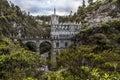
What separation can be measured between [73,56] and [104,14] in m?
69.6

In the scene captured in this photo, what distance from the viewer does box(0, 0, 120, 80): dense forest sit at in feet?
170

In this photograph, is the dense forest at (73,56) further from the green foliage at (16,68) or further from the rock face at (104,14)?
the rock face at (104,14)

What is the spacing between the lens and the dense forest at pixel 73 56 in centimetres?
5175

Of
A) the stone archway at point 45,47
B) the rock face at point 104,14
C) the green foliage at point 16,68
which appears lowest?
the stone archway at point 45,47

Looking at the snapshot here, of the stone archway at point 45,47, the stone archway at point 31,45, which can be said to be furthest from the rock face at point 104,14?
the stone archway at point 31,45

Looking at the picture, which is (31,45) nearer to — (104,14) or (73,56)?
(104,14)

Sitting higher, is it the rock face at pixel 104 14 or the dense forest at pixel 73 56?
the rock face at pixel 104 14

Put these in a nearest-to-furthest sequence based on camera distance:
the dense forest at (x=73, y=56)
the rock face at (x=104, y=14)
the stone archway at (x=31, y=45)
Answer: the dense forest at (x=73, y=56)
the stone archway at (x=31, y=45)
the rock face at (x=104, y=14)

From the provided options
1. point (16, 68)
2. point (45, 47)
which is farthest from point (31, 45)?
point (16, 68)

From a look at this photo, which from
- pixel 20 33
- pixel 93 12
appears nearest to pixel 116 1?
pixel 93 12

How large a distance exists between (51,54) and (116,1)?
132 ft

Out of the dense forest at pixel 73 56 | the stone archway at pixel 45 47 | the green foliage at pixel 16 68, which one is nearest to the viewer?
the dense forest at pixel 73 56

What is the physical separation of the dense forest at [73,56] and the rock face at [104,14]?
3.30 feet

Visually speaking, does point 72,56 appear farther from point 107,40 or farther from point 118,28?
point 118,28
